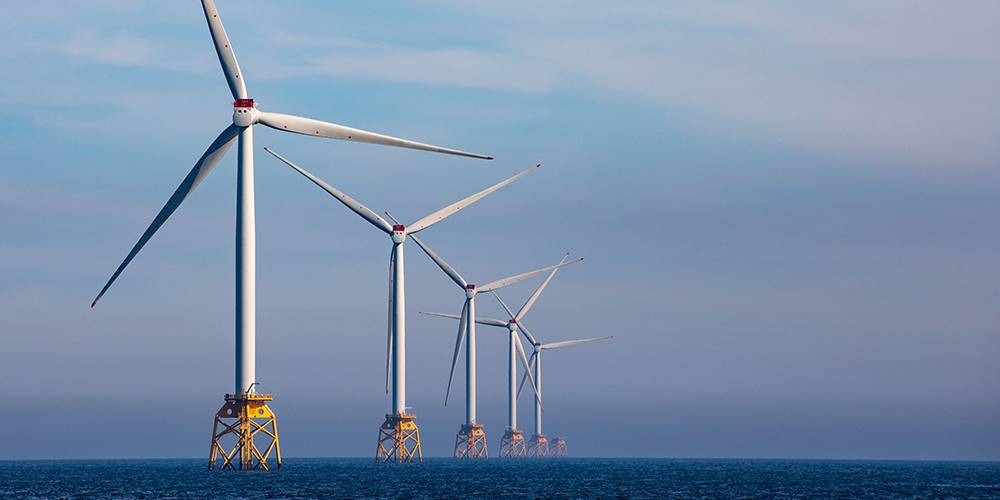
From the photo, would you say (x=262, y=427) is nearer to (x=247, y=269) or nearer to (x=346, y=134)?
(x=247, y=269)

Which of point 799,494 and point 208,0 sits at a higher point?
point 208,0

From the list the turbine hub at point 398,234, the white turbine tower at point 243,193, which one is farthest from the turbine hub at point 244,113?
the turbine hub at point 398,234

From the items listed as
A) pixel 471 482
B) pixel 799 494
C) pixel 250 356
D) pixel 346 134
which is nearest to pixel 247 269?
pixel 250 356

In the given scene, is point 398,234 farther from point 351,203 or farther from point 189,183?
point 189,183

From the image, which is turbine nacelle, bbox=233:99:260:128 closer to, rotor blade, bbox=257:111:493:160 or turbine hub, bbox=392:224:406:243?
rotor blade, bbox=257:111:493:160

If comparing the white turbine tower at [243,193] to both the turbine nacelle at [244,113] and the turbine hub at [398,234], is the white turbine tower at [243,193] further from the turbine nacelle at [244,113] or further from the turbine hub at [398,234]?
the turbine hub at [398,234]

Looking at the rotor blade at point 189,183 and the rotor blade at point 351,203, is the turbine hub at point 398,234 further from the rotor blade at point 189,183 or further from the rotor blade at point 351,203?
the rotor blade at point 189,183

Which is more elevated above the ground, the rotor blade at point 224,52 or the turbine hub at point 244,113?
the rotor blade at point 224,52

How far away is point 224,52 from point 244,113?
6.10 metres

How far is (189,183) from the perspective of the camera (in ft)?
397

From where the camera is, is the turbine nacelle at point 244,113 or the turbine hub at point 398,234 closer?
the turbine nacelle at point 244,113

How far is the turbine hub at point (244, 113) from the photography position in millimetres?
125562

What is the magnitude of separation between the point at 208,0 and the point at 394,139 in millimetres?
21253

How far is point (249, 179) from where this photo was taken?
124 meters
